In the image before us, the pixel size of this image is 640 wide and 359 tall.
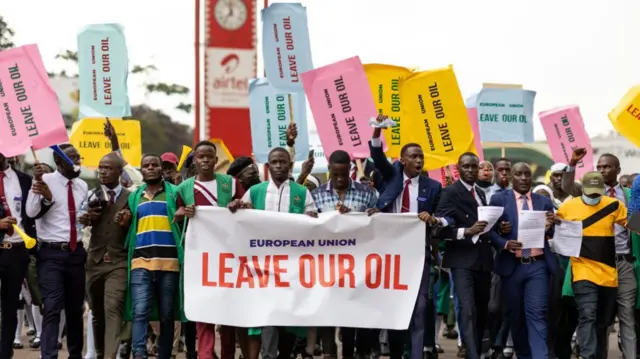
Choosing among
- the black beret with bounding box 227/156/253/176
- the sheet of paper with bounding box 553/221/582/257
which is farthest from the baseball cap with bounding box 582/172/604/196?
the black beret with bounding box 227/156/253/176

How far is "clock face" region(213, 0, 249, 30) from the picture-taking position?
41.2 meters

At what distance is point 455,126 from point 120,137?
7.75 meters

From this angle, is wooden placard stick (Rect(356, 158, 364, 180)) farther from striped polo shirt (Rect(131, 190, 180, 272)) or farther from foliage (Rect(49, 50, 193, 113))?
foliage (Rect(49, 50, 193, 113))

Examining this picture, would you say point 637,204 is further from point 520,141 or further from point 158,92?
point 158,92

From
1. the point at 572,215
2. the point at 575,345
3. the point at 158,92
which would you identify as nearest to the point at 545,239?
the point at 572,215

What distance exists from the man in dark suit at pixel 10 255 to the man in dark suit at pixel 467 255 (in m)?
4.10

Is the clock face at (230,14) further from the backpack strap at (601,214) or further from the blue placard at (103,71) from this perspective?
the backpack strap at (601,214)

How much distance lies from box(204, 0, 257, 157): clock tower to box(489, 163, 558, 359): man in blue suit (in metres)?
29.2

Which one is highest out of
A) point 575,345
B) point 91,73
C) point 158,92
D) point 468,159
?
point 158,92

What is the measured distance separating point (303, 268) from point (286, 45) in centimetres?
377

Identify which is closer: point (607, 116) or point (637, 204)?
point (637, 204)

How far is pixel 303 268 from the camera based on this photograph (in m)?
11.5

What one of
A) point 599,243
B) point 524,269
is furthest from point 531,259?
point 599,243

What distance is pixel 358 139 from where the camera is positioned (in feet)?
43.3
